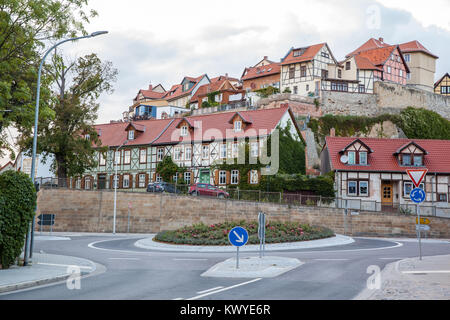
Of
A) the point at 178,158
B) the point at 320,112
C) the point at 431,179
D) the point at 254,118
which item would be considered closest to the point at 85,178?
the point at 178,158

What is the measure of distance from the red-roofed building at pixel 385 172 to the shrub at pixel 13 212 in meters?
35.2

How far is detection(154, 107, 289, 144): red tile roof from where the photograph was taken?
169 ft

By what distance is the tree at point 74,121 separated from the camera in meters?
43.2

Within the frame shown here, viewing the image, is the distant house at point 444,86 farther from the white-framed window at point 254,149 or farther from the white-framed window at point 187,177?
the white-framed window at point 187,177

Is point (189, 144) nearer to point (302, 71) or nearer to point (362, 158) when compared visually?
point (362, 158)

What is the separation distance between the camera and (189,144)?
2132 inches

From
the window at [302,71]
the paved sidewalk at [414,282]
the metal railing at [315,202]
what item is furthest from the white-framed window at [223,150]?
the paved sidewalk at [414,282]

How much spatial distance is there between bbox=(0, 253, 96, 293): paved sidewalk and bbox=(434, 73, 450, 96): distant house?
93.9 meters

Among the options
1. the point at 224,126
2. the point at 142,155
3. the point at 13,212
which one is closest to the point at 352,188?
the point at 224,126

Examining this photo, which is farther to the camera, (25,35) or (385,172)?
(385,172)

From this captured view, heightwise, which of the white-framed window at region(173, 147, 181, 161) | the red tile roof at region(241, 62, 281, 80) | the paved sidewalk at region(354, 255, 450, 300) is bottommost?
the paved sidewalk at region(354, 255, 450, 300)

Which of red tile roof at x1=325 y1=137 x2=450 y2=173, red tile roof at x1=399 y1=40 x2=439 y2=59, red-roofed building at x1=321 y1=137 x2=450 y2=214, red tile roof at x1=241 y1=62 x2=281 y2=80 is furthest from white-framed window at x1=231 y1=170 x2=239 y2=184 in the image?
red tile roof at x1=399 y1=40 x2=439 y2=59

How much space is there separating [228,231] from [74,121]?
22808 mm

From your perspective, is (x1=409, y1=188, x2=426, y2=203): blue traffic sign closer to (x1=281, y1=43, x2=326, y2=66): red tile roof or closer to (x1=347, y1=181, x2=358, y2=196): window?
(x1=347, y1=181, x2=358, y2=196): window
